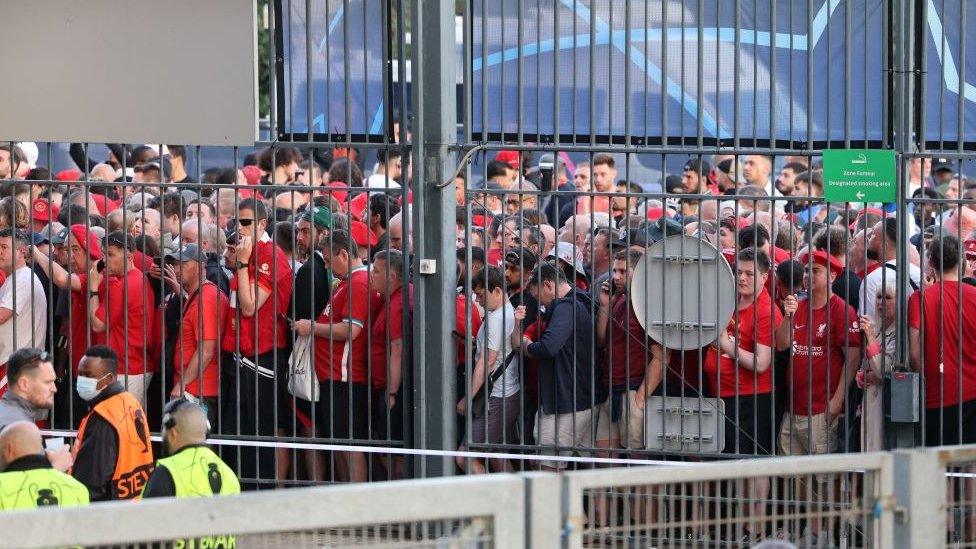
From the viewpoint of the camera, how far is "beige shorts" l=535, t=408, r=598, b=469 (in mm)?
8891

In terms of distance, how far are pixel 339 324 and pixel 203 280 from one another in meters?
0.88

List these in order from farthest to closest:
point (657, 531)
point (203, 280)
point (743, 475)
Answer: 1. point (203, 280)
2. point (657, 531)
3. point (743, 475)

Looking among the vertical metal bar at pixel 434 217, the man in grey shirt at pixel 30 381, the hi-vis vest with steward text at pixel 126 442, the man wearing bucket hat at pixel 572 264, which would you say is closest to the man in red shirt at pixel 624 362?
the man wearing bucket hat at pixel 572 264

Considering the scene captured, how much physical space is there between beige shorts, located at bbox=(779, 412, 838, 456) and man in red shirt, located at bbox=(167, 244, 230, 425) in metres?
3.34

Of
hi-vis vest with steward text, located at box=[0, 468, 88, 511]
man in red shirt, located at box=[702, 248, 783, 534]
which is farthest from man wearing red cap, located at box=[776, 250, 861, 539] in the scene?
hi-vis vest with steward text, located at box=[0, 468, 88, 511]

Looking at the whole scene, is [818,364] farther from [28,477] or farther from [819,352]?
[28,477]

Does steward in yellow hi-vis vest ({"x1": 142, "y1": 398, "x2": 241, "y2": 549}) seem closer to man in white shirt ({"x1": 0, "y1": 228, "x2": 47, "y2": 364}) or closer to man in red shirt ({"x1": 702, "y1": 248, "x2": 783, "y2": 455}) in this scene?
man in red shirt ({"x1": 702, "y1": 248, "x2": 783, "y2": 455})

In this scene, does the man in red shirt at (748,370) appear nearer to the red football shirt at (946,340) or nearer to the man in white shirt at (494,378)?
the red football shirt at (946,340)

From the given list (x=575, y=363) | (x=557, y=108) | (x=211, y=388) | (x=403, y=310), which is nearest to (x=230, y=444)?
(x=211, y=388)

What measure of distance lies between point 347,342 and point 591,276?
149 centimetres

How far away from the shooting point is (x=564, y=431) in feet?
29.6

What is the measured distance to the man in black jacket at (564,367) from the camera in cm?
885

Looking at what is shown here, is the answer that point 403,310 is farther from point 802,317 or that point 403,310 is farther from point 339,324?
point 802,317

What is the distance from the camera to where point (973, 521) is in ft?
16.3
